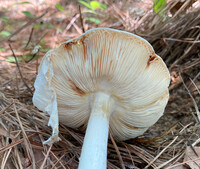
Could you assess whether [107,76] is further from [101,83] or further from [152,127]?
[152,127]

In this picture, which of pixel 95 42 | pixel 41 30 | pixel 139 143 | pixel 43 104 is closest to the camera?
pixel 95 42

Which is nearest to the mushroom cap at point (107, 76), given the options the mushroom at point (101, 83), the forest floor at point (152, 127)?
the mushroom at point (101, 83)

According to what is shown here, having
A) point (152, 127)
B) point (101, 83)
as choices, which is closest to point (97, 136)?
point (101, 83)

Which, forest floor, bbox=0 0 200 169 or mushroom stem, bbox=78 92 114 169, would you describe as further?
forest floor, bbox=0 0 200 169

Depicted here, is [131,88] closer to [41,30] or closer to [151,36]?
[151,36]

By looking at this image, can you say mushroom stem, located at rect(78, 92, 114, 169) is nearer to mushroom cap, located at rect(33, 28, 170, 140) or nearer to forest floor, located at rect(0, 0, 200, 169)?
mushroom cap, located at rect(33, 28, 170, 140)

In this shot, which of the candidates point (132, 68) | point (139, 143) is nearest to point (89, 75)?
point (132, 68)

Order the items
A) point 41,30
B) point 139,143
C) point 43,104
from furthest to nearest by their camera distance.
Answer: point 41,30 → point 139,143 → point 43,104

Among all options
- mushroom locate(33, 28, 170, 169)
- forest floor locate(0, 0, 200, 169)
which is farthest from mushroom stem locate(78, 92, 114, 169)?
forest floor locate(0, 0, 200, 169)
